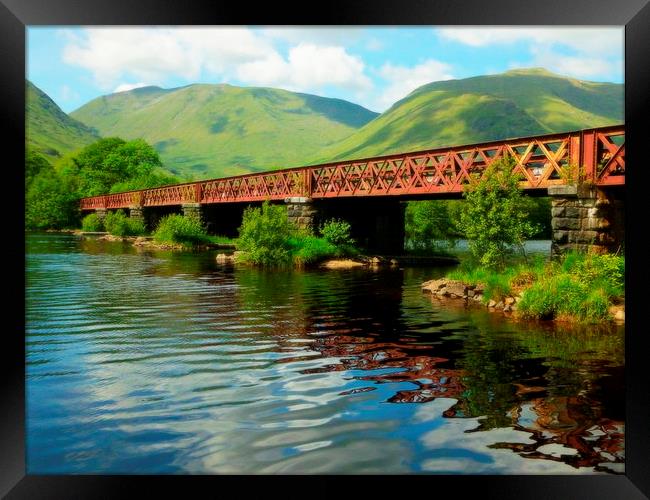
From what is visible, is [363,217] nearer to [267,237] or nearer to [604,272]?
[267,237]

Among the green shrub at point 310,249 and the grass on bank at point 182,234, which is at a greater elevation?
the grass on bank at point 182,234

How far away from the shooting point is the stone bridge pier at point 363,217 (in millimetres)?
34031

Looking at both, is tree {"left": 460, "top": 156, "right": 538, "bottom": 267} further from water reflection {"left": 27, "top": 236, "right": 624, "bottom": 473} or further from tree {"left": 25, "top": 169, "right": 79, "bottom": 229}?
tree {"left": 25, "top": 169, "right": 79, "bottom": 229}

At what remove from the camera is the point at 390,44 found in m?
118

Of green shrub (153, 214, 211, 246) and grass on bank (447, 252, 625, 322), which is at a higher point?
green shrub (153, 214, 211, 246)

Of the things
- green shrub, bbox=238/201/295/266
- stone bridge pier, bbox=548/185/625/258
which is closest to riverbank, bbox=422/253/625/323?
stone bridge pier, bbox=548/185/625/258

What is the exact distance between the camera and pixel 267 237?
30.2m

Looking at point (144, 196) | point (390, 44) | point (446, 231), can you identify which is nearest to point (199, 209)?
point (144, 196)

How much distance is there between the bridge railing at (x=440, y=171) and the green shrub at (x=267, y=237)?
3877mm

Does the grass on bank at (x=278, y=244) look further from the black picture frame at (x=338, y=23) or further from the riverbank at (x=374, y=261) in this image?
the black picture frame at (x=338, y=23)

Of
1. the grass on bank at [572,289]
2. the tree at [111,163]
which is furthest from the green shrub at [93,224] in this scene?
the grass on bank at [572,289]

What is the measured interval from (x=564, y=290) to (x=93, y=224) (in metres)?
63.3

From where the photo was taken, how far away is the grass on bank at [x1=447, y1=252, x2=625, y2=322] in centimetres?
1470

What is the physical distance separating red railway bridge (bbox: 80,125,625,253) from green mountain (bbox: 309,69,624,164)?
116400mm
